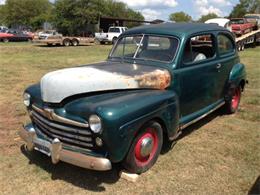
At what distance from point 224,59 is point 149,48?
5.50 feet

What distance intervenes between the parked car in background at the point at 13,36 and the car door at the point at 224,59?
31461mm

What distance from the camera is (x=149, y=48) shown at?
17.6 feet

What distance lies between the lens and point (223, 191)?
13.3ft

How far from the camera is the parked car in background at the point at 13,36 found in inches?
1361

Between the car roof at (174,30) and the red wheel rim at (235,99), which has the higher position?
the car roof at (174,30)

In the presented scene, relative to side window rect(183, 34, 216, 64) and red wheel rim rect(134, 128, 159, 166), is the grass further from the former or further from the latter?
side window rect(183, 34, 216, 64)

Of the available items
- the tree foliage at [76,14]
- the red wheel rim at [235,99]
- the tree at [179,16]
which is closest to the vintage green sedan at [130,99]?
the red wheel rim at [235,99]

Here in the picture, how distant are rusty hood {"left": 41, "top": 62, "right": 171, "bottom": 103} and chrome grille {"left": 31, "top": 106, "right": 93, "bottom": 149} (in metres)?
0.29

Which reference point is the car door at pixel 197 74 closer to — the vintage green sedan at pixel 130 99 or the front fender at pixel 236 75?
the vintage green sedan at pixel 130 99

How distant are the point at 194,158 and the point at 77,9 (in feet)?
164

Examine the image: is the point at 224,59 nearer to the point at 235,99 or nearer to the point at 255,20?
the point at 235,99

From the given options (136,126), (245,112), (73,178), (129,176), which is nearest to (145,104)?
(136,126)

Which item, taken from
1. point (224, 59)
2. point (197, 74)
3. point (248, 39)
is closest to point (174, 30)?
point (197, 74)

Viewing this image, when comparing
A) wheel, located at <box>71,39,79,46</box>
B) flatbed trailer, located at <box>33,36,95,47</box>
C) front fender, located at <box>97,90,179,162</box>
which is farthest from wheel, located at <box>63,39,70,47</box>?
front fender, located at <box>97,90,179,162</box>
